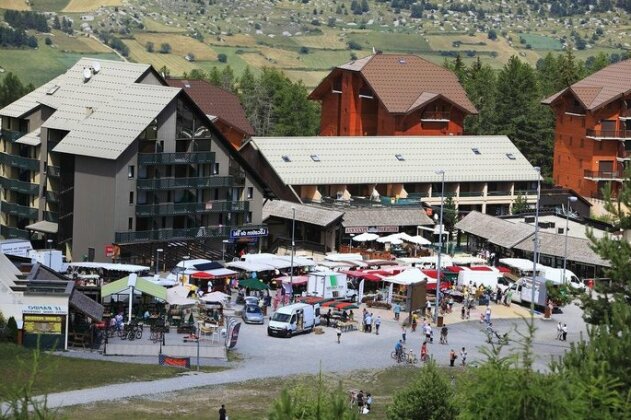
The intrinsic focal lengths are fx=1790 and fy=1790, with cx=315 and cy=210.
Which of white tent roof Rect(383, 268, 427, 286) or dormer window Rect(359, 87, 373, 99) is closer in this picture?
white tent roof Rect(383, 268, 427, 286)

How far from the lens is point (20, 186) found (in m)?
107

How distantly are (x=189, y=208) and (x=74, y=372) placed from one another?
97.1 feet

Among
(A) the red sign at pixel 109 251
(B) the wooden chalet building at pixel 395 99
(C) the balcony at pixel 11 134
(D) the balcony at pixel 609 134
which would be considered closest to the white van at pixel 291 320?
(A) the red sign at pixel 109 251

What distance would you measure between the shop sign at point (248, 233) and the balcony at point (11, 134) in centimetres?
1478

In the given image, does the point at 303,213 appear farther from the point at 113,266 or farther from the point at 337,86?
the point at 337,86

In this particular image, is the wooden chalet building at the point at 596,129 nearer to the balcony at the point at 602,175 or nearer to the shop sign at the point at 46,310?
the balcony at the point at 602,175

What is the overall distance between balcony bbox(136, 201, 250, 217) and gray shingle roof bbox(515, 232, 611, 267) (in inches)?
653

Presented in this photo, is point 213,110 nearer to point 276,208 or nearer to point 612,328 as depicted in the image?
point 276,208

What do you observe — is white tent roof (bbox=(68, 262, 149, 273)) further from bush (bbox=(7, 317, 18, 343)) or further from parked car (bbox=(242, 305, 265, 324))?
bush (bbox=(7, 317, 18, 343))

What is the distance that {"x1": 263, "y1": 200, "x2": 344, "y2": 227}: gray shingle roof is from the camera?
351 feet

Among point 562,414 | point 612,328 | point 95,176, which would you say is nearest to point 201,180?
point 95,176

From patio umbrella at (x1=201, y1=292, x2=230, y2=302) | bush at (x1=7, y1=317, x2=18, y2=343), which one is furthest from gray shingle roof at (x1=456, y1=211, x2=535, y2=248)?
bush at (x1=7, y1=317, x2=18, y2=343)

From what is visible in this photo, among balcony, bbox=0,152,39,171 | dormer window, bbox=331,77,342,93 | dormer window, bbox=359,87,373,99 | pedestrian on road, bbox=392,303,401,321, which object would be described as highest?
dormer window, bbox=331,77,342,93

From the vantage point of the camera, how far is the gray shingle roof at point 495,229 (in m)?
106
